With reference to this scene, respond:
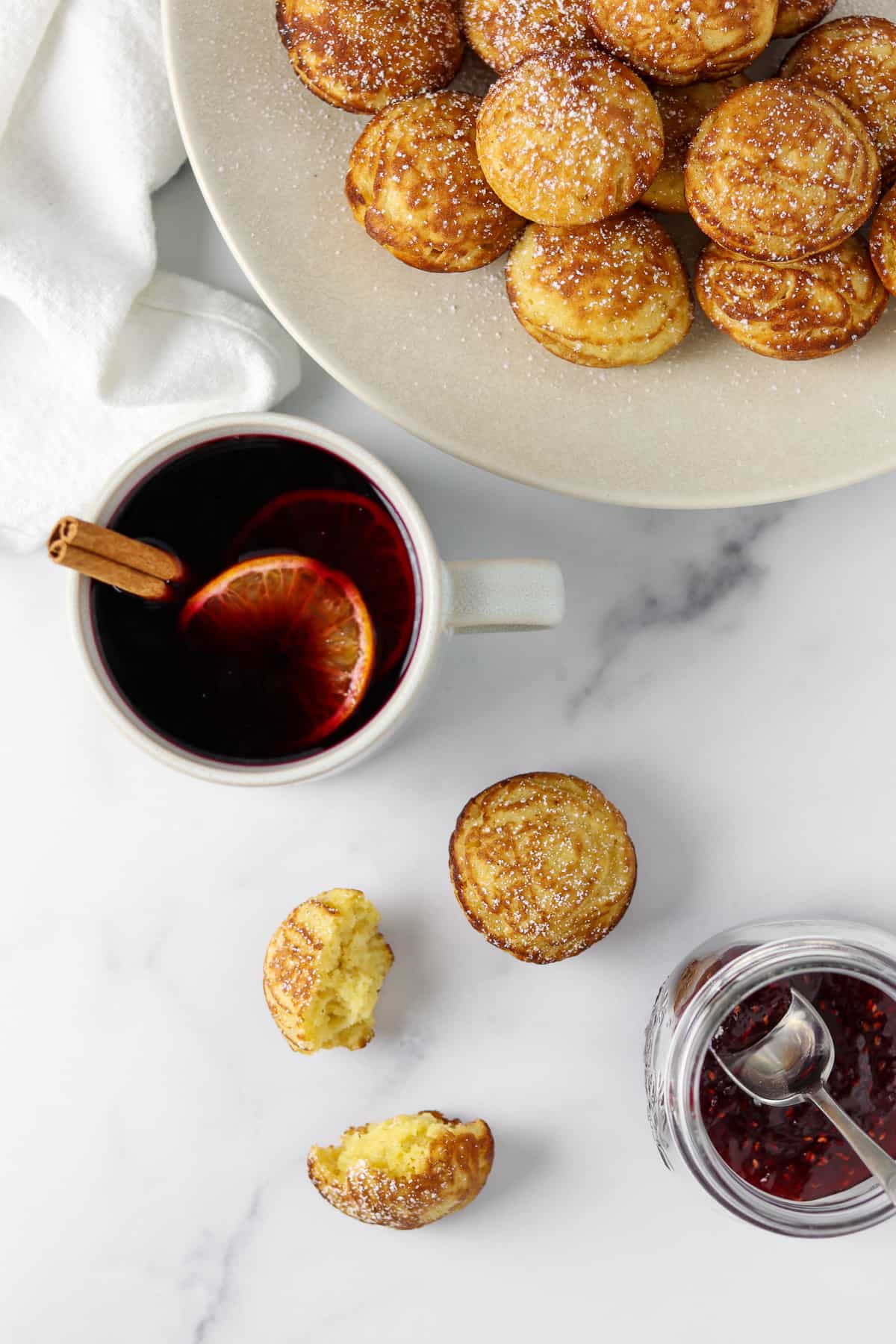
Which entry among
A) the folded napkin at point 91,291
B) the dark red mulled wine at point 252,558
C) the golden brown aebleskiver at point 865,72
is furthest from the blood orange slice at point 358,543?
the golden brown aebleskiver at point 865,72

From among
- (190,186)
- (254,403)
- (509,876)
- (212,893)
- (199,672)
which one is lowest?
(212,893)

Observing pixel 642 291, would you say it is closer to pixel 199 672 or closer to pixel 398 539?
pixel 398 539

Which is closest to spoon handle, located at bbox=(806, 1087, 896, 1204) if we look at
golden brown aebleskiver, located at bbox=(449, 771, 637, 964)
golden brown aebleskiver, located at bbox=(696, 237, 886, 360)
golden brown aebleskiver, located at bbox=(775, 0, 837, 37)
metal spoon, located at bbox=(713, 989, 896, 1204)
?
metal spoon, located at bbox=(713, 989, 896, 1204)

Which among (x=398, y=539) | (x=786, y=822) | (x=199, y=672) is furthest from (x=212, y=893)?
(x=786, y=822)

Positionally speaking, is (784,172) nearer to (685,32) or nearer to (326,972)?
(685,32)

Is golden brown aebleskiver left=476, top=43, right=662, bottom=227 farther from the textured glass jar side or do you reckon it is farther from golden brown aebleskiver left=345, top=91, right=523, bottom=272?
the textured glass jar side

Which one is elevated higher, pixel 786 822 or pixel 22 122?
pixel 22 122

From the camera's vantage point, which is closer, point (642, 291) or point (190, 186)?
point (642, 291)

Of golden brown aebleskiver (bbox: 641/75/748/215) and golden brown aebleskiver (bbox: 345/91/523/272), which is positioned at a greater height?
golden brown aebleskiver (bbox: 641/75/748/215)
